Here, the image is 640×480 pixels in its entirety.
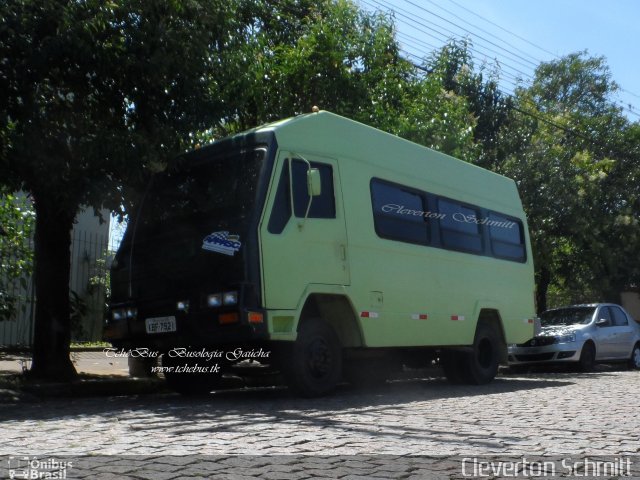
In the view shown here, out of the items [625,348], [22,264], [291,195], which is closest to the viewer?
[291,195]

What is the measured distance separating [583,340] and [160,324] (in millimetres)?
10583

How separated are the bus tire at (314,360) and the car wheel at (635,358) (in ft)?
38.6

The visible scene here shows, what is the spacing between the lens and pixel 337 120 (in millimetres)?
9914

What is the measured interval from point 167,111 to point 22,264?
5.15 meters

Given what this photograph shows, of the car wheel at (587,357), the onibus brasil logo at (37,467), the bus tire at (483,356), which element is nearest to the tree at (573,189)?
the car wheel at (587,357)

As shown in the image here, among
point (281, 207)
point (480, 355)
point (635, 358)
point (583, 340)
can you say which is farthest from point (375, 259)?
point (635, 358)

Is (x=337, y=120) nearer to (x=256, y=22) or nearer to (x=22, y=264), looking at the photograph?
(x=256, y=22)

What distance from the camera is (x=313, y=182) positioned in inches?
354

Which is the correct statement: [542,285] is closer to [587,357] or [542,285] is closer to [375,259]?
[587,357]

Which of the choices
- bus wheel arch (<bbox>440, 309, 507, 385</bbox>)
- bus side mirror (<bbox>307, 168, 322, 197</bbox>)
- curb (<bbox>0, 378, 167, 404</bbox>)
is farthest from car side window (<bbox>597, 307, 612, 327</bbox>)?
bus side mirror (<bbox>307, 168, 322, 197</bbox>)

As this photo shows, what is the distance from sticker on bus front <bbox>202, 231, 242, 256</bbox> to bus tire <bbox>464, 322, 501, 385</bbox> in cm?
490

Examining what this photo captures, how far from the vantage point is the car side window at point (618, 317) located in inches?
728

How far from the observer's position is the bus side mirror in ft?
29.5

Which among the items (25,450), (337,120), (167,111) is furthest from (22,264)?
(25,450)
